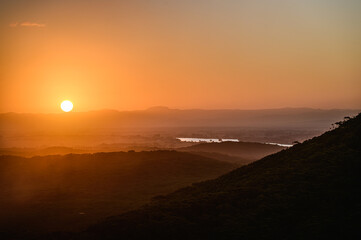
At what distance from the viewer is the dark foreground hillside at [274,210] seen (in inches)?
431

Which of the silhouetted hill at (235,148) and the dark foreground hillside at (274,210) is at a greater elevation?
the dark foreground hillside at (274,210)

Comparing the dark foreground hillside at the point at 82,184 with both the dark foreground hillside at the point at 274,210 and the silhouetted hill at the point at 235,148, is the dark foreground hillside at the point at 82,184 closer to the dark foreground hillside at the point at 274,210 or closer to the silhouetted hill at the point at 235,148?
the dark foreground hillside at the point at 274,210

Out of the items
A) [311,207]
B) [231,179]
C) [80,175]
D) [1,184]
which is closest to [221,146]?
[80,175]

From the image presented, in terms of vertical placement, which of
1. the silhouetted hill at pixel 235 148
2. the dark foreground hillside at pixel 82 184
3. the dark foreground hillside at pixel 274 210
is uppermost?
the dark foreground hillside at pixel 274 210

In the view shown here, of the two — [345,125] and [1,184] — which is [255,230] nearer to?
[345,125]

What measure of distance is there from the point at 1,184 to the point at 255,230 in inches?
964

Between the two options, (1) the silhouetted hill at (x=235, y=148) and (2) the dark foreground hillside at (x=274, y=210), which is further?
(1) the silhouetted hill at (x=235, y=148)

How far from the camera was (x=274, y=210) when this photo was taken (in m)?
12.3

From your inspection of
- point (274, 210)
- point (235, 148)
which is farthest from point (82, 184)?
point (235, 148)

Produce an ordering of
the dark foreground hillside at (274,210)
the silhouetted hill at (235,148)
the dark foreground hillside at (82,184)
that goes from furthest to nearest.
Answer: the silhouetted hill at (235,148), the dark foreground hillside at (82,184), the dark foreground hillside at (274,210)

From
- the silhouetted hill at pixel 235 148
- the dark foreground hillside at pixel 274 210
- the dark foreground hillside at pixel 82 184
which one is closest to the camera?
the dark foreground hillside at pixel 274 210

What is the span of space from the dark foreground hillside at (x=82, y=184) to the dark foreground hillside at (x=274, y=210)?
193 inches

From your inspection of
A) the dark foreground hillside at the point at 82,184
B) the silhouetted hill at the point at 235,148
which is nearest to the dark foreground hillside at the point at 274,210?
the dark foreground hillside at the point at 82,184

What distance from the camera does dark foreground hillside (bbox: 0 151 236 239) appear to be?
18219 mm
